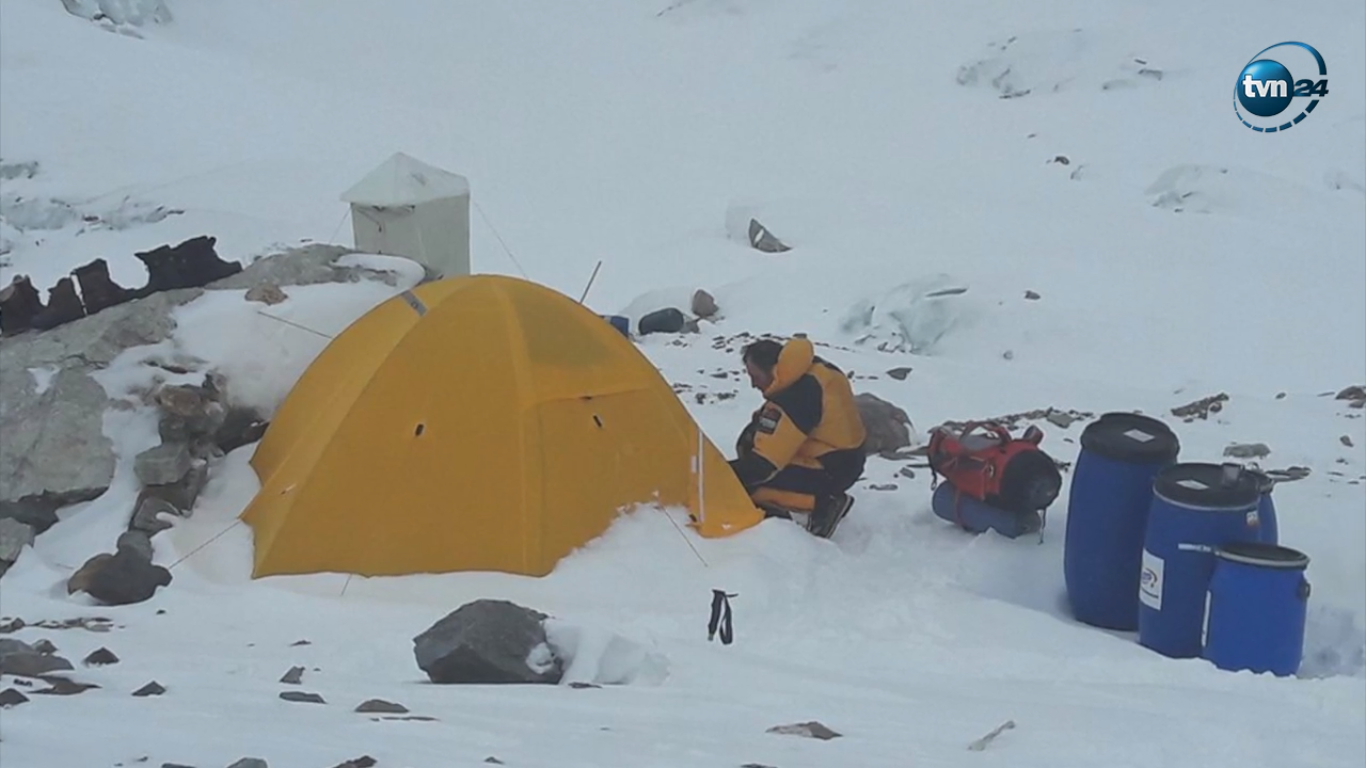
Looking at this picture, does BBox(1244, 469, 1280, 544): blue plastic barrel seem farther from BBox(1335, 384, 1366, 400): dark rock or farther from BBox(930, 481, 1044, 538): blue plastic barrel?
BBox(1335, 384, 1366, 400): dark rock

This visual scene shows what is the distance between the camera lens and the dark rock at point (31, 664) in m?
3.82

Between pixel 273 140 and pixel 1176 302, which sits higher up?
pixel 273 140

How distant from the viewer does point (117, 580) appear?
499 cm

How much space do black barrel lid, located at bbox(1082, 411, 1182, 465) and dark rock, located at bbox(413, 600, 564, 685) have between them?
7.47 feet

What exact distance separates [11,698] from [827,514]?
3.53 m

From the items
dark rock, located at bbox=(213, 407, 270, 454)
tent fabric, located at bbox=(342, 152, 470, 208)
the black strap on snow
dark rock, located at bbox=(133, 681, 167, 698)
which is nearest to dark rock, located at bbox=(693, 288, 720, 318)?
tent fabric, located at bbox=(342, 152, 470, 208)

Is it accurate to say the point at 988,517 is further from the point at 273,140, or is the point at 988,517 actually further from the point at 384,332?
the point at 273,140

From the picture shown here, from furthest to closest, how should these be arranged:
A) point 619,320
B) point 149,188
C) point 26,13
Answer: point 26,13 < point 149,188 < point 619,320

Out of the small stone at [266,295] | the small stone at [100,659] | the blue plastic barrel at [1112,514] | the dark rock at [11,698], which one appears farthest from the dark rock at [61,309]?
the blue plastic barrel at [1112,514]

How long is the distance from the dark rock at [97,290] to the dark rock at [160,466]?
1.05 meters

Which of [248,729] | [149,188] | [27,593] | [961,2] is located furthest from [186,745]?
[961,2]

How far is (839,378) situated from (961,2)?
24810 millimetres

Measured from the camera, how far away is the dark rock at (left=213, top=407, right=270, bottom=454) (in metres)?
6.10

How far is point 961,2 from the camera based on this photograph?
29234mm
